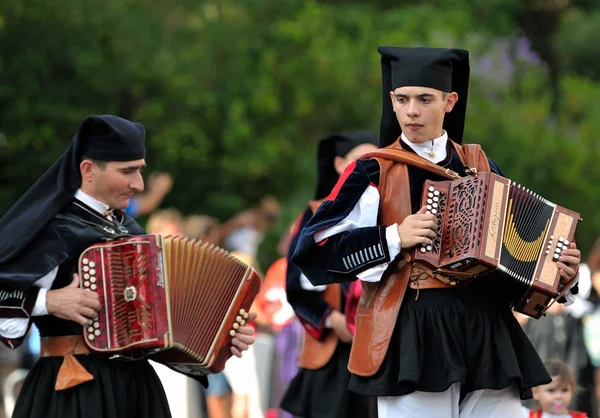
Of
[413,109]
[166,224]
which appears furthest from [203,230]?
[413,109]

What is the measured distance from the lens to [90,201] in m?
5.90

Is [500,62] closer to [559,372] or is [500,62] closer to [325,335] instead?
[559,372]

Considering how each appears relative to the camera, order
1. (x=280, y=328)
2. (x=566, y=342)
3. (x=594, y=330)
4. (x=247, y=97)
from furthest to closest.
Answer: (x=247, y=97)
(x=280, y=328)
(x=594, y=330)
(x=566, y=342)

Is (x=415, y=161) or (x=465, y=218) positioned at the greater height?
(x=415, y=161)

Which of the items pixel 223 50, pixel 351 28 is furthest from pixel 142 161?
pixel 351 28

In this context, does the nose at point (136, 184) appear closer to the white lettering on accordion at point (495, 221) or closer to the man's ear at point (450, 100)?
the man's ear at point (450, 100)

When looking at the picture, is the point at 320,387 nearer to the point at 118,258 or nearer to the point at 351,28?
the point at 118,258

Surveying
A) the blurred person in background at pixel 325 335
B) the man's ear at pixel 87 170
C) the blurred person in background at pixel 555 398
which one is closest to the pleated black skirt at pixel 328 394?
the blurred person in background at pixel 325 335

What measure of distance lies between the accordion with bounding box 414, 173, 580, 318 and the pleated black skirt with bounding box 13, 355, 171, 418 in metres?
1.62

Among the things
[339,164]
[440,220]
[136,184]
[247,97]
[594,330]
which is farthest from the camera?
[247,97]

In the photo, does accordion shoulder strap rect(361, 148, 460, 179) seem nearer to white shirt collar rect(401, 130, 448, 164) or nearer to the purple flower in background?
white shirt collar rect(401, 130, 448, 164)

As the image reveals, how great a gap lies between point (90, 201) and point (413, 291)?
5.52 ft

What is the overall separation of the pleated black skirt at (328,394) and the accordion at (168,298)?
1.09 m

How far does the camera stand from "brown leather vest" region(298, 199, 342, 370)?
7152mm
